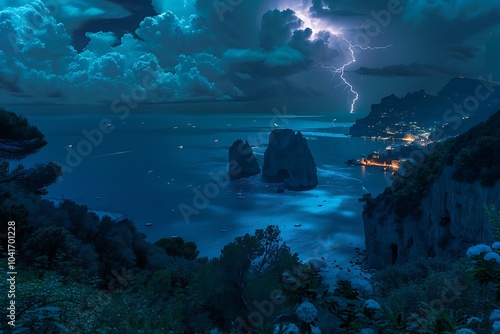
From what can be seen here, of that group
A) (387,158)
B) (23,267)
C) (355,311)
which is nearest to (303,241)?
(23,267)

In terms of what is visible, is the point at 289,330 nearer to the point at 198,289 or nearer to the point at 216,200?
the point at 198,289

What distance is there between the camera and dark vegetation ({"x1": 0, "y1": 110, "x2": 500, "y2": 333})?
3.43 metres

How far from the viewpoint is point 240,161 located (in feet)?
307

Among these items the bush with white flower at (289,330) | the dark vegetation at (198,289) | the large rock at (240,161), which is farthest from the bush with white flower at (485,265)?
the large rock at (240,161)

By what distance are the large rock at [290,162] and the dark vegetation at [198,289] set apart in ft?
197

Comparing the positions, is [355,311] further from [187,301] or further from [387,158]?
[387,158]

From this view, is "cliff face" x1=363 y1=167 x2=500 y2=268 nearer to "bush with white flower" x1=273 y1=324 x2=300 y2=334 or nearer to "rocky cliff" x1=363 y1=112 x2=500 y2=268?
"rocky cliff" x1=363 y1=112 x2=500 y2=268

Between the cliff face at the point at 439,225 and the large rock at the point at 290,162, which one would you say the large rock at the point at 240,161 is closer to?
the large rock at the point at 290,162

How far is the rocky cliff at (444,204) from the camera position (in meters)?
19.8

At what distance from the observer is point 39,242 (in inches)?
499

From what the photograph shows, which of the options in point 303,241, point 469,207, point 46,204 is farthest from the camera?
point 303,241

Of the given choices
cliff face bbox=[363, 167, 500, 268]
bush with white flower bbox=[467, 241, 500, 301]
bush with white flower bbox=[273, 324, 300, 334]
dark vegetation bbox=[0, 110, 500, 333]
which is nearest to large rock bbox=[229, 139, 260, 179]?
cliff face bbox=[363, 167, 500, 268]

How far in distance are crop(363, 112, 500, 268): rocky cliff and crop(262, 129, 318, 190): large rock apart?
4851 centimetres

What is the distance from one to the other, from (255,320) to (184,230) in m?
42.6
